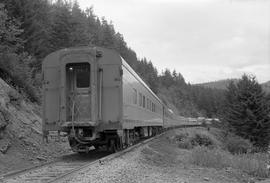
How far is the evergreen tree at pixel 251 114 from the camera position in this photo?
126 feet

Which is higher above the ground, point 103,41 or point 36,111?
point 103,41

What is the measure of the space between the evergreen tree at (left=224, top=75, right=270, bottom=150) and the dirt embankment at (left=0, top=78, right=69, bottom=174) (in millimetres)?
24258

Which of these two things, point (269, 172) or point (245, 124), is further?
point (245, 124)

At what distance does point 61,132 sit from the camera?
1380 centimetres

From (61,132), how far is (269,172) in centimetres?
691

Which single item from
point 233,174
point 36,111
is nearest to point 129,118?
point 233,174

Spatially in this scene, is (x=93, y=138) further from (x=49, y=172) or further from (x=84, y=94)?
(x=49, y=172)

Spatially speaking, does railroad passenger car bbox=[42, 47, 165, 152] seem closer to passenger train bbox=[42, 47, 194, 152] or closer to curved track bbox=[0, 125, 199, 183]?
passenger train bbox=[42, 47, 194, 152]

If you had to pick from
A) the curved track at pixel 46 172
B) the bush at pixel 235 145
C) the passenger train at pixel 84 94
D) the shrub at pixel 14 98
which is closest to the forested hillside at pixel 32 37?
the shrub at pixel 14 98

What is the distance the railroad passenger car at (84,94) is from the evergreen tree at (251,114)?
27.2m

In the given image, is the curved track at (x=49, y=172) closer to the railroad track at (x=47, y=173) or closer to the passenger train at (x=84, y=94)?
the railroad track at (x=47, y=173)

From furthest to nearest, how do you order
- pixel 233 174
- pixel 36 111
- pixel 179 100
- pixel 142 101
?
1. pixel 179 100
2. pixel 36 111
3. pixel 142 101
4. pixel 233 174

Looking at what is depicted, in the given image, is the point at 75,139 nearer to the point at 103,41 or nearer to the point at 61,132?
the point at 61,132

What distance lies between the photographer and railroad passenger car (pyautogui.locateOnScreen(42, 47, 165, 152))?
520 inches
